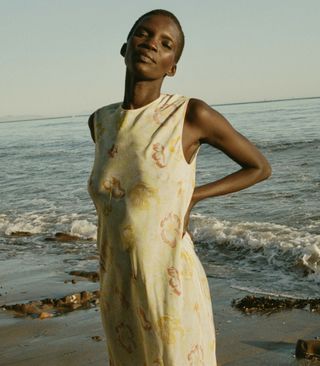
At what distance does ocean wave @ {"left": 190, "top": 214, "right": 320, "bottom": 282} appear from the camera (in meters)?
7.22

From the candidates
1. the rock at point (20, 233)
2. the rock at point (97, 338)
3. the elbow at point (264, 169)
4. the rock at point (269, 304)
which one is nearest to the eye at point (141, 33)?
the elbow at point (264, 169)

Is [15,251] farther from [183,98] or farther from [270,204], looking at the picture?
[183,98]

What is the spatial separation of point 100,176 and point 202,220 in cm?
831

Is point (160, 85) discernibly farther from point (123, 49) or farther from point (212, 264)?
point (212, 264)

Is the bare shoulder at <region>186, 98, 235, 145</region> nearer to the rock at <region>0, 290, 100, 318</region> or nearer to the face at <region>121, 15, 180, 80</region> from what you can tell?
the face at <region>121, 15, 180, 80</region>

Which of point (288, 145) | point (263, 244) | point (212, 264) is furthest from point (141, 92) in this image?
point (288, 145)

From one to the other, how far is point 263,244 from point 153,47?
6.59 metres

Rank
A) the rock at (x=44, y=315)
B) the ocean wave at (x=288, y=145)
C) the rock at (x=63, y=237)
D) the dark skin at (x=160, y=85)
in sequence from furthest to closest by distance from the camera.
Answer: the ocean wave at (x=288, y=145), the rock at (x=63, y=237), the rock at (x=44, y=315), the dark skin at (x=160, y=85)

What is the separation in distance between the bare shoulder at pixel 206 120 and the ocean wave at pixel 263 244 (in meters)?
5.21

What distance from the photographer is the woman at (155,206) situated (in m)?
1.76

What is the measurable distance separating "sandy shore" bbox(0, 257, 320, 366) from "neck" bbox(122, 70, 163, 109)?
2670mm

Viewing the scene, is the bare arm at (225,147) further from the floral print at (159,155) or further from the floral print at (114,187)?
the floral print at (114,187)

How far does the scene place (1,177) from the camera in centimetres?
2064

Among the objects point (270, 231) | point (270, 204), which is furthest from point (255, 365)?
point (270, 204)
